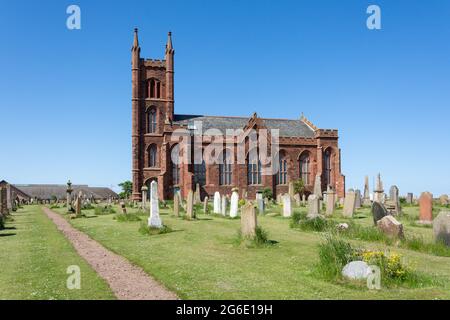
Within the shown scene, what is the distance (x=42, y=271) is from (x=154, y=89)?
4446cm

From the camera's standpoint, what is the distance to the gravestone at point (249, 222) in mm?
12742

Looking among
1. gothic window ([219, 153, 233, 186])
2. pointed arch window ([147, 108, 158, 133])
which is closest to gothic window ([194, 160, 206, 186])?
gothic window ([219, 153, 233, 186])

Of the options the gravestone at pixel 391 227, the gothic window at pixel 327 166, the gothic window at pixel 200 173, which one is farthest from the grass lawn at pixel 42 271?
the gothic window at pixel 327 166

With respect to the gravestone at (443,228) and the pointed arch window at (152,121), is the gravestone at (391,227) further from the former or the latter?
the pointed arch window at (152,121)

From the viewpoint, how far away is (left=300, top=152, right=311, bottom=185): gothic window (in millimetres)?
51938

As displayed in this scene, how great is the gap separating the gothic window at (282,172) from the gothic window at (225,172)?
20.6 ft

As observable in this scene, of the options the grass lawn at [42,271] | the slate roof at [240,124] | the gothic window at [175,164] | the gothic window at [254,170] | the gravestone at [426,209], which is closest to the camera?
the grass lawn at [42,271]

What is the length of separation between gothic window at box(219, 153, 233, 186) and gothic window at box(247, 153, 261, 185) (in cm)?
247

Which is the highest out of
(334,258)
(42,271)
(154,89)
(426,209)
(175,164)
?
(154,89)

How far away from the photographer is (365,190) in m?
36.0

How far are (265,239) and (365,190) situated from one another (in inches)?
1012

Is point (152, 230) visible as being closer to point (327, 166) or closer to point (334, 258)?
point (334, 258)

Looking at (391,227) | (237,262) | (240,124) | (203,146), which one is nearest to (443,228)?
(391,227)

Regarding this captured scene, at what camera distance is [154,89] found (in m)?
52.1
